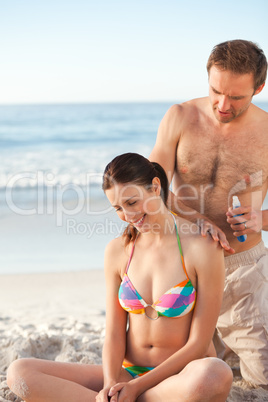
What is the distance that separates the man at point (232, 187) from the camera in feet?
9.28

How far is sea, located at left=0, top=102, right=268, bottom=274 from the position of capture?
5.61 metres

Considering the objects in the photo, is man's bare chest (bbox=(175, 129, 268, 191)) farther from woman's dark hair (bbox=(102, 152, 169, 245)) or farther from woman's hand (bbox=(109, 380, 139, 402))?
woman's hand (bbox=(109, 380, 139, 402))

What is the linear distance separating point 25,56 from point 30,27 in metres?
1.11

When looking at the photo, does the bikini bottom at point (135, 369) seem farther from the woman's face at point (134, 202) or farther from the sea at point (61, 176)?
the sea at point (61, 176)

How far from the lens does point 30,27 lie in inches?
758

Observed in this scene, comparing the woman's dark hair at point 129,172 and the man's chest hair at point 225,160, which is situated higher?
the woman's dark hair at point 129,172

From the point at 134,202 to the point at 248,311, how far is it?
3.62 ft

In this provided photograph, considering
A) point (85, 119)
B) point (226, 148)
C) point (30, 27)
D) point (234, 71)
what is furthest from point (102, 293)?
point (30, 27)

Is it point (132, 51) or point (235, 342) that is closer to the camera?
point (235, 342)

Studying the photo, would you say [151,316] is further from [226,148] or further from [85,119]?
[85,119]

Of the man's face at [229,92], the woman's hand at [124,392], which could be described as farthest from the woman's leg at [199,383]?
the man's face at [229,92]

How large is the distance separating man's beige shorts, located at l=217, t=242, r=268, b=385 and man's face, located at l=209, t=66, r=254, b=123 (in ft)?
2.67

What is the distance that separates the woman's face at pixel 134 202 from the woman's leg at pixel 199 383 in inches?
25.2

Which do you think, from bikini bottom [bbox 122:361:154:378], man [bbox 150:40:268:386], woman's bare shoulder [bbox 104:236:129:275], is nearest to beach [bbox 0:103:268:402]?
man [bbox 150:40:268:386]
